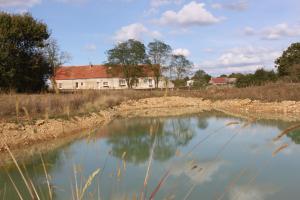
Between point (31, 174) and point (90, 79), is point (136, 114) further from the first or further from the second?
point (90, 79)

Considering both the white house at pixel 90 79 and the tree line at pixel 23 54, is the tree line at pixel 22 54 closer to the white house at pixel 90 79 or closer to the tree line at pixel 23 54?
the tree line at pixel 23 54

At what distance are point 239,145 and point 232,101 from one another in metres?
17.1

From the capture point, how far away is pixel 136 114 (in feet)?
79.9

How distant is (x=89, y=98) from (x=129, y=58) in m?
21.7

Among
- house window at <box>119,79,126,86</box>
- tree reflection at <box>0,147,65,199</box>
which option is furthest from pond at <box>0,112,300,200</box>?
house window at <box>119,79,126,86</box>

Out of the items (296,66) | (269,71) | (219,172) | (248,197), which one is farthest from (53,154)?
(269,71)

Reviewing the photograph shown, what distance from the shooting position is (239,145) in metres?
11.1

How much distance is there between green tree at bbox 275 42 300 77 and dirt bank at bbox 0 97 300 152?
48.5 feet

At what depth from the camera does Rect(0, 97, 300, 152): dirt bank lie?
1265cm

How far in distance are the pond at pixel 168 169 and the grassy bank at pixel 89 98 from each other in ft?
6.83

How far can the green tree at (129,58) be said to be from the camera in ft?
145

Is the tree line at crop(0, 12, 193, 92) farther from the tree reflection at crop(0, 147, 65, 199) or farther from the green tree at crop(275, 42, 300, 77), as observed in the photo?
the green tree at crop(275, 42, 300, 77)

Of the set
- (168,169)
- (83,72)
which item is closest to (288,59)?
(83,72)

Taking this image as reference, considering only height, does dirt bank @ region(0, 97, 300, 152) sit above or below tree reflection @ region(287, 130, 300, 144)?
above
